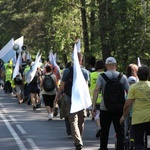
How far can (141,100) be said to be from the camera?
352 inches

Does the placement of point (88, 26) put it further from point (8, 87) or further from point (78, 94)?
point (78, 94)

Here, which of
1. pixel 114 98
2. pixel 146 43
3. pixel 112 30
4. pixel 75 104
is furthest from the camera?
pixel 112 30

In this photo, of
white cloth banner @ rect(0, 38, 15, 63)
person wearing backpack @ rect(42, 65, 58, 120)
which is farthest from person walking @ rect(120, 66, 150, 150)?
white cloth banner @ rect(0, 38, 15, 63)

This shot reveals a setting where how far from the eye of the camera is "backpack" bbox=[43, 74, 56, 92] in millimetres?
18016

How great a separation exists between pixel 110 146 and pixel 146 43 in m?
13.0

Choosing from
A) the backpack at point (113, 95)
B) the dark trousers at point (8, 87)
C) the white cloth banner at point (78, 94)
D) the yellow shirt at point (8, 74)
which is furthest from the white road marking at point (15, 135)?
the dark trousers at point (8, 87)

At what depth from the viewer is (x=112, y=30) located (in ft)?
87.4

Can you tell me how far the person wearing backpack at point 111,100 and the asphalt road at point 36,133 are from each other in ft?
5.66

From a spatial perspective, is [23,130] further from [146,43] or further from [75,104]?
[146,43]

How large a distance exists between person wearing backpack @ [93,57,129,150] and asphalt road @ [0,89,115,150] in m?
1.73

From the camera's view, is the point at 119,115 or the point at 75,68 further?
the point at 75,68

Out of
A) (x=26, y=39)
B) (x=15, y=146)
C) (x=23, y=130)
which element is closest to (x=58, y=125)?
(x=23, y=130)

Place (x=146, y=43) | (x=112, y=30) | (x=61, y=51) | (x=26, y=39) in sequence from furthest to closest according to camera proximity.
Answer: (x=26, y=39) → (x=61, y=51) → (x=112, y=30) → (x=146, y=43)

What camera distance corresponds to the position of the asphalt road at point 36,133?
12.5 metres
